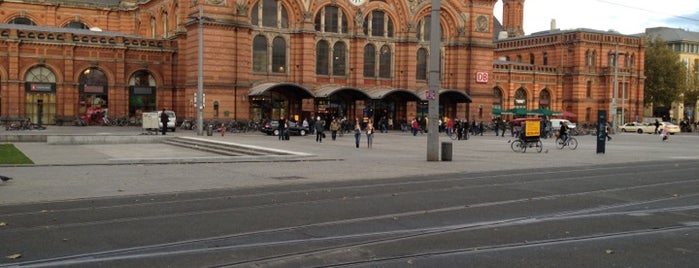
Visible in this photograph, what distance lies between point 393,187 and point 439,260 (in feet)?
27.1

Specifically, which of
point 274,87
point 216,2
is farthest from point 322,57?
point 216,2

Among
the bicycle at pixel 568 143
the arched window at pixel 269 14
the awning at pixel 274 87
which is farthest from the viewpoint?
the arched window at pixel 269 14

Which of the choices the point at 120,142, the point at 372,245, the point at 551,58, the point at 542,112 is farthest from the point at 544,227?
the point at 551,58

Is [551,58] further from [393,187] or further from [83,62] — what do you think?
[393,187]

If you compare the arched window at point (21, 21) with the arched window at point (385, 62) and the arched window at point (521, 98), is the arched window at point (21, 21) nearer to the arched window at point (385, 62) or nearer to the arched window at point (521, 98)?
the arched window at point (385, 62)

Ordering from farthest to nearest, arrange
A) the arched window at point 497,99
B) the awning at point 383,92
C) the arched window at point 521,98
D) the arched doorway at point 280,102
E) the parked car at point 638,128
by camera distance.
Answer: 1. the arched window at point 521,98
2. the arched window at point 497,99
3. the parked car at point 638,128
4. the awning at point 383,92
5. the arched doorway at point 280,102

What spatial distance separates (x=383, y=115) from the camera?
6500 cm

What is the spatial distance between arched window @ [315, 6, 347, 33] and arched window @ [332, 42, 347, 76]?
1.43m

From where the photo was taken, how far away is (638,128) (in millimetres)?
76062

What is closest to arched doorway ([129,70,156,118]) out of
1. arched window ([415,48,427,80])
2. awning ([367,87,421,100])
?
awning ([367,87,421,100])

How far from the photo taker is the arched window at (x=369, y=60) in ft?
207

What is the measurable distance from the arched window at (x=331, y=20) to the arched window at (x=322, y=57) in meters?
1.30

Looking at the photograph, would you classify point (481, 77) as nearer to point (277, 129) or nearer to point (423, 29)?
point (423, 29)

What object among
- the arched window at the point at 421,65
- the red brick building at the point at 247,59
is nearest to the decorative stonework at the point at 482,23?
the red brick building at the point at 247,59
